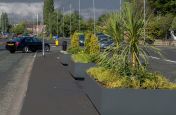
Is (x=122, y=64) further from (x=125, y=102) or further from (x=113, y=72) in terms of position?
(x=125, y=102)

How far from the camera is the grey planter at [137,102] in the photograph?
363 inches

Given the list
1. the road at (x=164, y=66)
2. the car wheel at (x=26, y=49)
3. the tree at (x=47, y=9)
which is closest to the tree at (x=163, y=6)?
the car wheel at (x=26, y=49)

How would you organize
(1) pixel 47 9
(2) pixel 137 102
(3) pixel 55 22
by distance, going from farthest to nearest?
(1) pixel 47 9 < (3) pixel 55 22 < (2) pixel 137 102

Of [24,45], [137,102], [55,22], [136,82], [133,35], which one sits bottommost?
[24,45]

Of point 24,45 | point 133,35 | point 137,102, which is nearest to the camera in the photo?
point 137,102

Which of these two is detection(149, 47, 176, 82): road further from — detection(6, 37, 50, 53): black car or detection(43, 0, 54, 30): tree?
detection(43, 0, 54, 30): tree

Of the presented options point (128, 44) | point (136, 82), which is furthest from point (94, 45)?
point (136, 82)

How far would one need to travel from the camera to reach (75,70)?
1702 centimetres

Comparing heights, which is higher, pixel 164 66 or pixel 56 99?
pixel 56 99

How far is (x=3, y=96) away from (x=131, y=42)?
5.01 meters

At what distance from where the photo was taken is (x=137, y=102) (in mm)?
9289

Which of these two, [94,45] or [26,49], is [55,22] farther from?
[94,45]

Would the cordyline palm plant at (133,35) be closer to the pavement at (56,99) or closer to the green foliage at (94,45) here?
the pavement at (56,99)

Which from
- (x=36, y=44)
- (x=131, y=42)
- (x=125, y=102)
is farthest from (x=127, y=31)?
(x=36, y=44)
